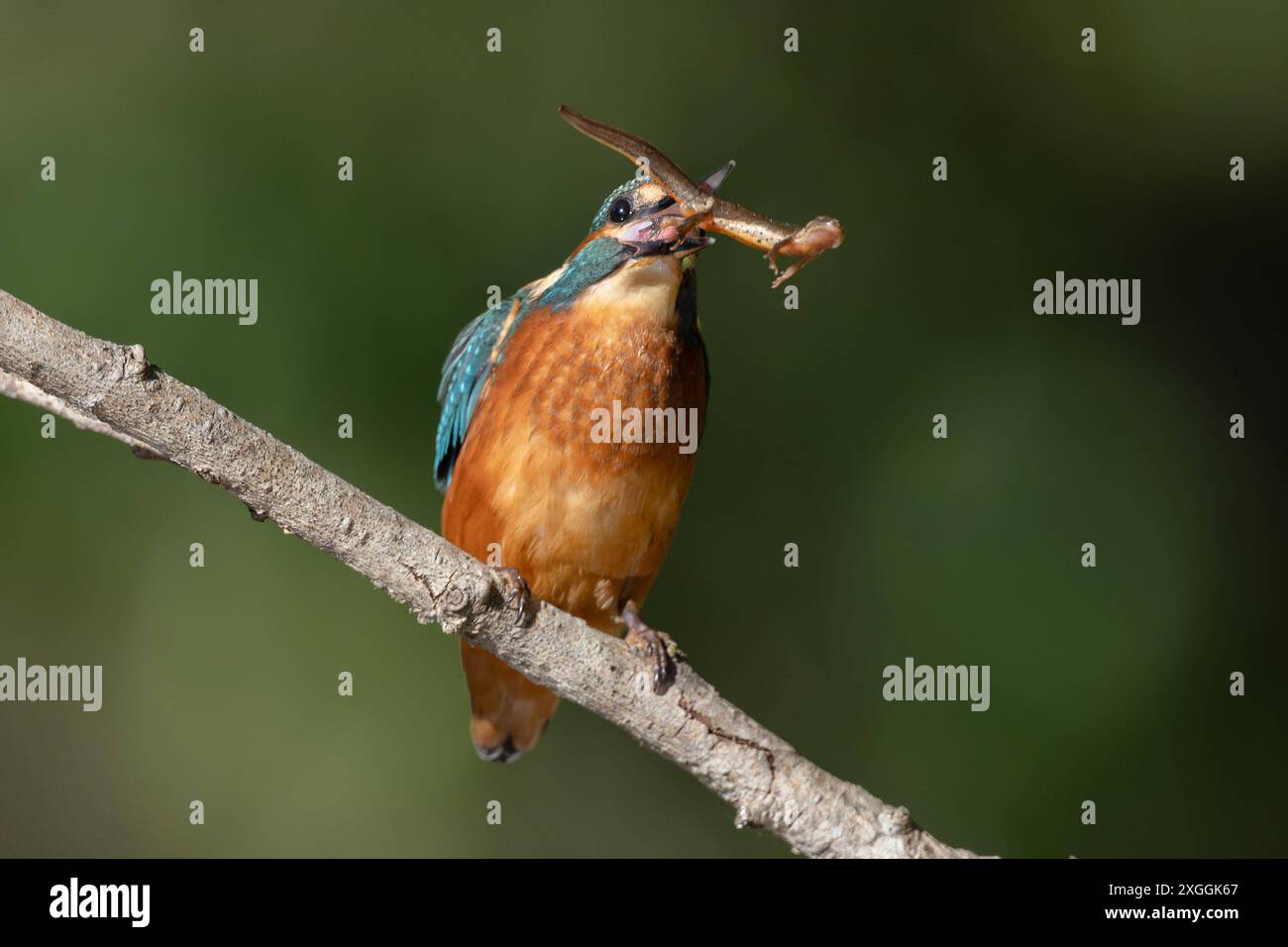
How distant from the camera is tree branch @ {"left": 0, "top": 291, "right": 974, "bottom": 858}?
207 cm

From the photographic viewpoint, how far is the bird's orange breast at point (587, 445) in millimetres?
2928

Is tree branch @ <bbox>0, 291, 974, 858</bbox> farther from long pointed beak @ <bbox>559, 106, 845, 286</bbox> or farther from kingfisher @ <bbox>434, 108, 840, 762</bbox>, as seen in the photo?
long pointed beak @ <bbox>559, 106, 845, 286</bbox>

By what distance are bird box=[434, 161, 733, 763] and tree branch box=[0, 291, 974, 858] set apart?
1.03 ft

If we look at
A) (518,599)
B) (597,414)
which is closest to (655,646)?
(518,599)

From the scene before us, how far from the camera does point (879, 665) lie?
13.4 ft

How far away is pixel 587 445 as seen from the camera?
2.93m

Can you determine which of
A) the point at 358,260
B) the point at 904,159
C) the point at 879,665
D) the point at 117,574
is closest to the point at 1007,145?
the point at 904,159

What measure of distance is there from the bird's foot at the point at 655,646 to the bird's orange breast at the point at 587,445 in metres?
0.11

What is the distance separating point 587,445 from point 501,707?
3.08 feet
